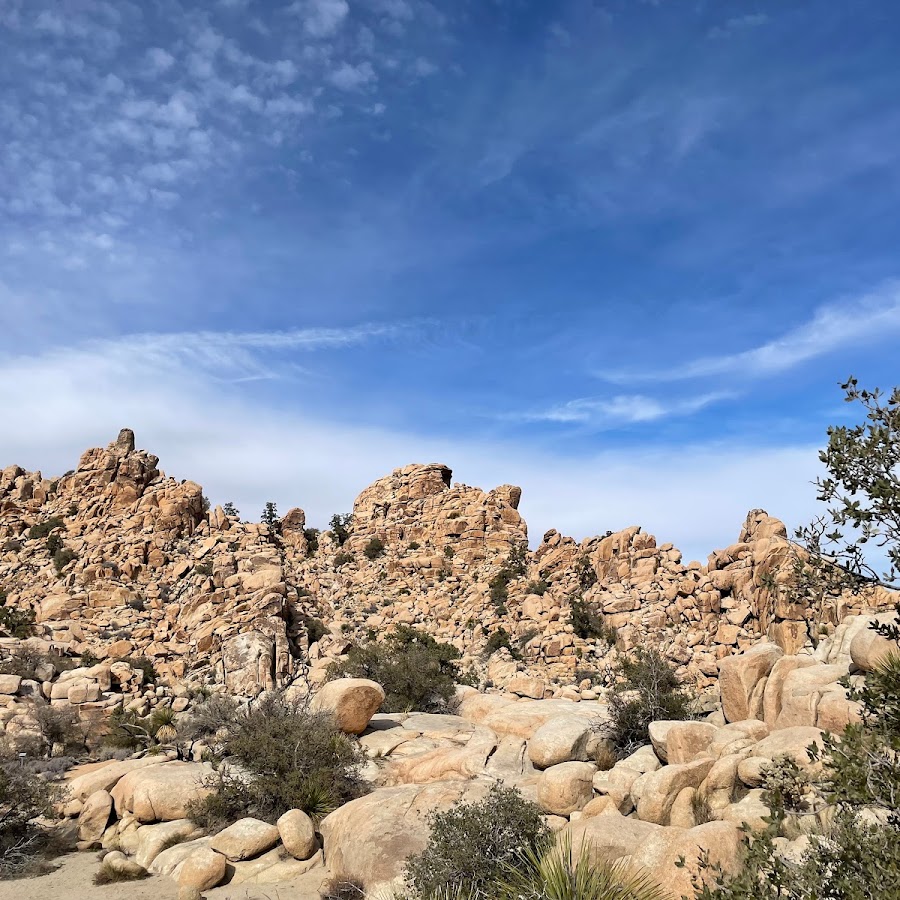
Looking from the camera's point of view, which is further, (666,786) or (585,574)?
(585,574)

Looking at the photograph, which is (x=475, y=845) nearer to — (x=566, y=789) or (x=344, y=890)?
(x=344, y=890)

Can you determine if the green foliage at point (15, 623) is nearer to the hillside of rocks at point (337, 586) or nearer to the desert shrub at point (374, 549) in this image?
the hillside of rocks at point (337, 586)

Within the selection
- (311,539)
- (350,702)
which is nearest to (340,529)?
(311,539)

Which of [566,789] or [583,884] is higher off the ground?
[583,884]

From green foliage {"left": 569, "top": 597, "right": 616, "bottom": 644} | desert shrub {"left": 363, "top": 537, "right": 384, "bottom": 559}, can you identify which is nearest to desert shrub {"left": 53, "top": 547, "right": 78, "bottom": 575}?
desert shrub {"left": 363, "top": 537, "right": 384, "bottom": 559}

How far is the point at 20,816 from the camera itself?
16.3m

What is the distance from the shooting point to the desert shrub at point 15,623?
31.9 metres

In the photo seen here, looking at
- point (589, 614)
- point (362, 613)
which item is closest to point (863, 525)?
point (589, 614)

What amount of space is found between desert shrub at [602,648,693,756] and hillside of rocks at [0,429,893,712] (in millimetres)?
4101

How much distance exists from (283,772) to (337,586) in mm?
29546

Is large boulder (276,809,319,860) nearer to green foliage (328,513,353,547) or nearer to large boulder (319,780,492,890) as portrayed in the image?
large boulder (319,780,492,890)

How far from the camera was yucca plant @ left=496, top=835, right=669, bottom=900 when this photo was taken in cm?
814

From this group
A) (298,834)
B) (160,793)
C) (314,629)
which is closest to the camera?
(298,834)

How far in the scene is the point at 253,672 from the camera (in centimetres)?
3052
